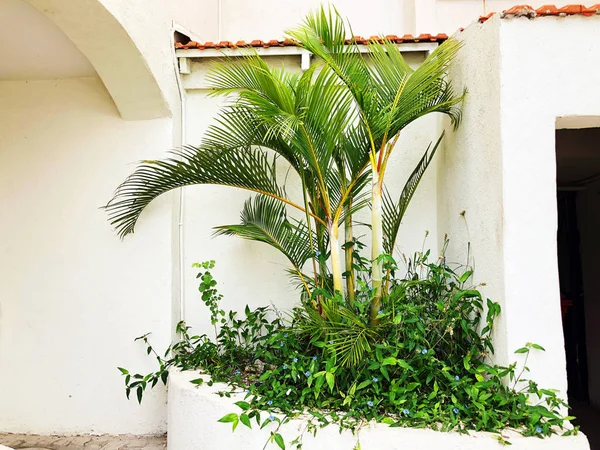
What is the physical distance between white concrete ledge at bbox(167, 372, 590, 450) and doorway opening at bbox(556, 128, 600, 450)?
9.56 feet

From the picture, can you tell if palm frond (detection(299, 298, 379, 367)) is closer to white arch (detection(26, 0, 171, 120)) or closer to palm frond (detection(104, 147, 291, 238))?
palm frond (detection(104, 147, 291, 238))

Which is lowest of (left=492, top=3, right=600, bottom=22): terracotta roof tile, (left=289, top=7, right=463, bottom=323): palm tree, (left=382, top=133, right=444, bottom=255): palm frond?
(left=382, top=133, right=444, bottom=255): palm frond

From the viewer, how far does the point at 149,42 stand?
11.2 feet

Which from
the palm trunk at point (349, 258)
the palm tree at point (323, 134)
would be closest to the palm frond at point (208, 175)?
the palm tree at point (323, 134)

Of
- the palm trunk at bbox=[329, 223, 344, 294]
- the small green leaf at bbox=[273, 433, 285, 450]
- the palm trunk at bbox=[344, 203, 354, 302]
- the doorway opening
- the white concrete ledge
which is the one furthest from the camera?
the doorway opening

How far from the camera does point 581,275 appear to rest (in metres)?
5.47

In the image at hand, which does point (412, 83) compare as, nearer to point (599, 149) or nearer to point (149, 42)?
point (149, 42)

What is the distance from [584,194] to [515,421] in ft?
14.2

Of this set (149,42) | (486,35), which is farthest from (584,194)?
(149,42)

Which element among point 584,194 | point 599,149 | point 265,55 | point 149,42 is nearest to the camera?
point 149,42

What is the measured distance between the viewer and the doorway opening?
4.83m

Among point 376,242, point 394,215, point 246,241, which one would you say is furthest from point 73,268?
point 394,215

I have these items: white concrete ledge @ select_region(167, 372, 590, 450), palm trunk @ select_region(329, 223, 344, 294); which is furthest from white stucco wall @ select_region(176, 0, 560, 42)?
white concrete ledge @ select_region(167, 372, 590, 450)

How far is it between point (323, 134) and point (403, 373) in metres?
1.62
